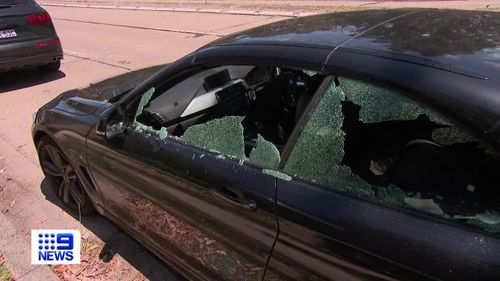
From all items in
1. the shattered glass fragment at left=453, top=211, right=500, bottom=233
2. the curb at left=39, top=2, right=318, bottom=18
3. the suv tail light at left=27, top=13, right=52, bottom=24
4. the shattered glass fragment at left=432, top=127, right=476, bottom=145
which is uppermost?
the shattered glass fragment at left=432, top=127, right=476, bottom=145

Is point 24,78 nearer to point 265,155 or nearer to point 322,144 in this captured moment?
point 265,155

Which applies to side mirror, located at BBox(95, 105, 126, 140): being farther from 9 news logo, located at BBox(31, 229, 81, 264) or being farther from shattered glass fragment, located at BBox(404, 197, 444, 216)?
shattered glass fragment, located at BBox(404, 197, 444, 216)

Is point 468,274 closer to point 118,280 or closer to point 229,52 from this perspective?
point 229,52

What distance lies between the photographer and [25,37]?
8.15m

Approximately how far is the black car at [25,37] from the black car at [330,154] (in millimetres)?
5973

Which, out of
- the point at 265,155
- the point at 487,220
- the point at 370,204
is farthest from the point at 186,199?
the point at 487,220

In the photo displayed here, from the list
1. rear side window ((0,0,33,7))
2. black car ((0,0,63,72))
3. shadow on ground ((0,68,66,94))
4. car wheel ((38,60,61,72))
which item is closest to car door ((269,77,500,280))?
black car ((0,0,63,72))

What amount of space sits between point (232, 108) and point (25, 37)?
21.2 feet

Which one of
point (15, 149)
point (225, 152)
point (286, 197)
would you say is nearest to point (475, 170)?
point (286, 197)

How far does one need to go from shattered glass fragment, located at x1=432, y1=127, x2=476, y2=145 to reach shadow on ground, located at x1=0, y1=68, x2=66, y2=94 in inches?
326

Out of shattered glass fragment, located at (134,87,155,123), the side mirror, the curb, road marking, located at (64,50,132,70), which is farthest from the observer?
the curb

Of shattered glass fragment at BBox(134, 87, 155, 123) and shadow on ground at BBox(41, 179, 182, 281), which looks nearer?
shattered glass fragment at BBox(134, 87, 155, 123)

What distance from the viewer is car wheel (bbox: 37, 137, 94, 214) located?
386 centimetres

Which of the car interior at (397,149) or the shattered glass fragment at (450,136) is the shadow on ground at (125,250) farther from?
the shattered glass fragment at (450,136)
